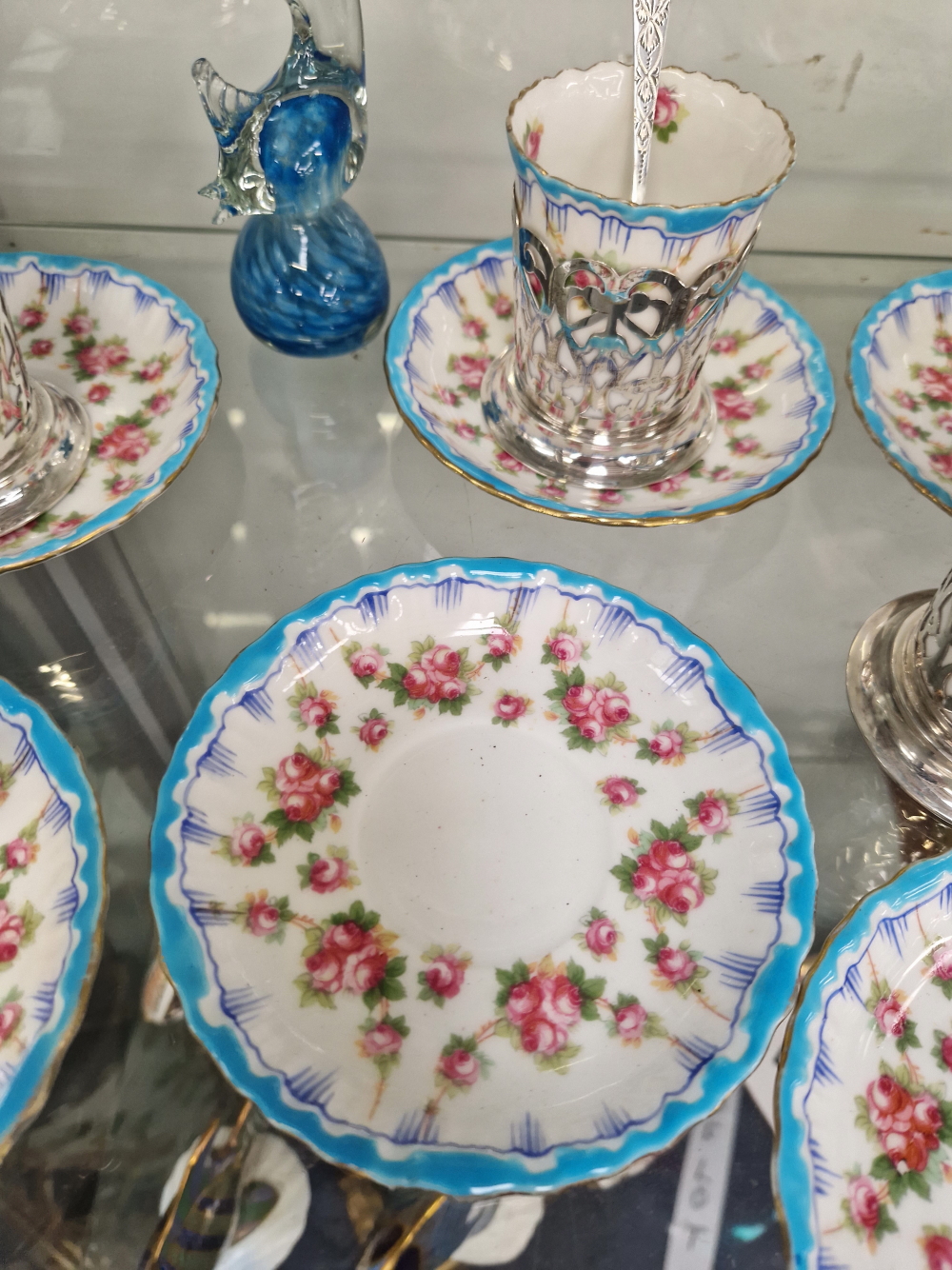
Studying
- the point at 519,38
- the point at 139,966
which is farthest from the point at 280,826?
the point at 519,38

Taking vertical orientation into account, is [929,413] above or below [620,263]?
below

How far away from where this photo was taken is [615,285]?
1.16ft

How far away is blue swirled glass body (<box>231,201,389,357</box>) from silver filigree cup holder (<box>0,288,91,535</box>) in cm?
11

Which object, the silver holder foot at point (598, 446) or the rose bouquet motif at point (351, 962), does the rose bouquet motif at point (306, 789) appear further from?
the silver holder foot at point (598, 446)

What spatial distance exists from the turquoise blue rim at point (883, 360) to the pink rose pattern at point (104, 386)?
359mm

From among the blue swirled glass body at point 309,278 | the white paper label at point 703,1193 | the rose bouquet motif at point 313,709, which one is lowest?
the white paper label at point 703,1193

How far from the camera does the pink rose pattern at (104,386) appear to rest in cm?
41

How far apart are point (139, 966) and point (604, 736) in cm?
21

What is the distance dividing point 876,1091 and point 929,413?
0.34 meters

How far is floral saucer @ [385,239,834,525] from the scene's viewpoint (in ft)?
1.31

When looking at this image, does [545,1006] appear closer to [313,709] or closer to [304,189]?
[313,709]

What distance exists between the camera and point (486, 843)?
1.15 feet

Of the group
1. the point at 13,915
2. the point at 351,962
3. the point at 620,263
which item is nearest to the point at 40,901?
the point at 13,915

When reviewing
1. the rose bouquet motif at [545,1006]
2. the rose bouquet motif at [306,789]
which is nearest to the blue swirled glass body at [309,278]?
the rose bouquet motif at [306,789]
